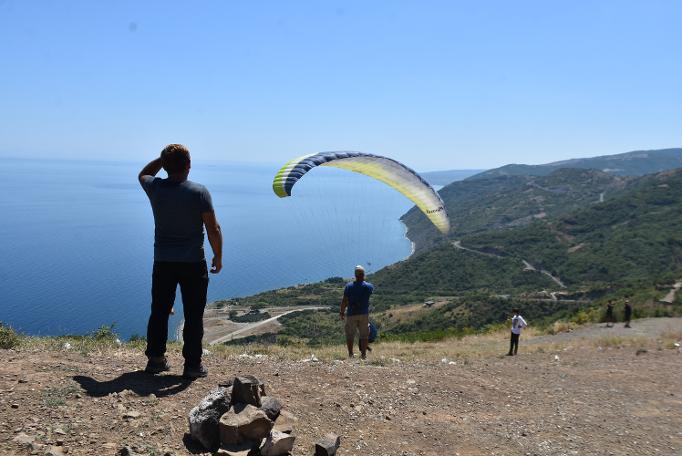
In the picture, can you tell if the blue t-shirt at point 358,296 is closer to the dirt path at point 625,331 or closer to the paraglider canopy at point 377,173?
the paraglider canopy at point 377,173

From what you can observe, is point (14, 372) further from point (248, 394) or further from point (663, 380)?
point (663, 380)

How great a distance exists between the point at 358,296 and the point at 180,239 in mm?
4685

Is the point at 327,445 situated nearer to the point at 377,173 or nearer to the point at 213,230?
the point at 213,230

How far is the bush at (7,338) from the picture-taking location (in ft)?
20.6

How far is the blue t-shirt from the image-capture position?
891 centimetres

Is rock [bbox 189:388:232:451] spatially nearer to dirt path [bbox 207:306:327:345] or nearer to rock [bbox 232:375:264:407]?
rock [bbox 232:375:264:407]

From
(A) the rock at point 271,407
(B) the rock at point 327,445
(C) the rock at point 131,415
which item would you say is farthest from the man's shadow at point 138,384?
(B) the rock at point 327,445

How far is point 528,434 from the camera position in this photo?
217 inches

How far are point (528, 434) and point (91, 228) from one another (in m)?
188

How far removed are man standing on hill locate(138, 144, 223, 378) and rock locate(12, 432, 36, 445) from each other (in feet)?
5.11

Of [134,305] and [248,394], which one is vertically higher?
[248,394]

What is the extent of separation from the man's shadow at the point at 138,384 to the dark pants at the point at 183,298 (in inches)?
11.6

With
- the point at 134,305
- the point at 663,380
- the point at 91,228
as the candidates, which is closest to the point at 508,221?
the point at 134,305

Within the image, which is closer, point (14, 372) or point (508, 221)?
point (14, 372)
